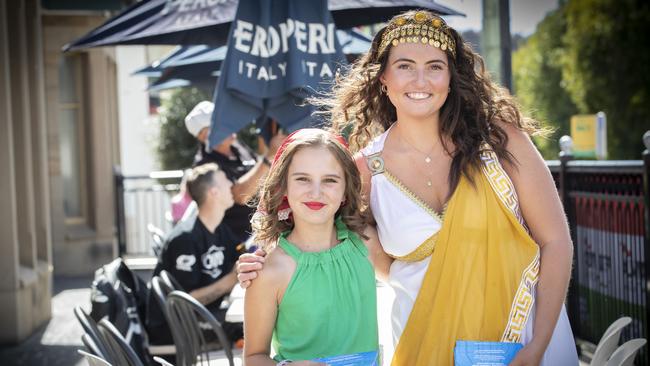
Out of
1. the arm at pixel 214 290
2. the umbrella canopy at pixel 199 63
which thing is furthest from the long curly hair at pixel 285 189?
the umbrella canopy at pixel 199 63

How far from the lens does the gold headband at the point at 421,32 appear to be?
2.64 metres

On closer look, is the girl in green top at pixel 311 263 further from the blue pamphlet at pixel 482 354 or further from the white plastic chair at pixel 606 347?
the white plastic chair at pixel 606 347

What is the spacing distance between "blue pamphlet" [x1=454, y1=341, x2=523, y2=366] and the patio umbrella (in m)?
2.43

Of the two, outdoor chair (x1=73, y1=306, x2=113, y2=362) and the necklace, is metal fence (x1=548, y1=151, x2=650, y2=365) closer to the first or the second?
the necklace

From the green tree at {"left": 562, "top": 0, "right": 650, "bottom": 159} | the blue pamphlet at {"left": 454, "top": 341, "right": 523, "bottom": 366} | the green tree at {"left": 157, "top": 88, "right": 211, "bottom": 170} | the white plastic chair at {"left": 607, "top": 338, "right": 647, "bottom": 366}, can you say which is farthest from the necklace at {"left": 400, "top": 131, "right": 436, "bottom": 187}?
the green tree at {"left": 562, "top": 0, "right": 650, "bottom": 159}

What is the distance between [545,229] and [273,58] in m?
2.60

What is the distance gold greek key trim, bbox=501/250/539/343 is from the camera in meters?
2.52

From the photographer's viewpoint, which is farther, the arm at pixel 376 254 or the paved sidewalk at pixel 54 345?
the paved sidewalk at pixel 54 345

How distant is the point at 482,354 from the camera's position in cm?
241

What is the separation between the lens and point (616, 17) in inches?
1072

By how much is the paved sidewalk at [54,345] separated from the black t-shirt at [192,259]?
7.04 ft

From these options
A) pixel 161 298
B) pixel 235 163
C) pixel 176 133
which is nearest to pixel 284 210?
pixel 161 298

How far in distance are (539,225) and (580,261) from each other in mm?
3886

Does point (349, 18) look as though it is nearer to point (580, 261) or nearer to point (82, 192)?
point (580, 261)
